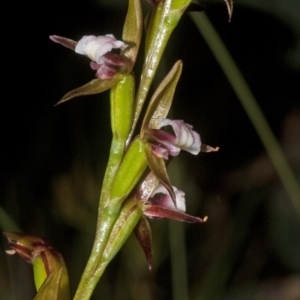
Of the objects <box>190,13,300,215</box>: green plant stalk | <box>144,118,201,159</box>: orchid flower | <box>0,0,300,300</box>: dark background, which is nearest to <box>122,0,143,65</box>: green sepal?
<box>144,118,201,159</box>: orchid flower

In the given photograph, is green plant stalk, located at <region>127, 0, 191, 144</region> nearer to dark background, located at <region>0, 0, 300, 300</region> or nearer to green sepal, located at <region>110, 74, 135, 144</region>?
green sepal, located at <region>110, 74, 135, 144</region>

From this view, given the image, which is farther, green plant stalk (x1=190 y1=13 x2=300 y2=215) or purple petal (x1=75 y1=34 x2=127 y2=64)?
green plant stalk (x1=190 y1=13 x2=300 y2=215)

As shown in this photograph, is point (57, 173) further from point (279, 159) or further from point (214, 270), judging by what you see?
point (279, 159)

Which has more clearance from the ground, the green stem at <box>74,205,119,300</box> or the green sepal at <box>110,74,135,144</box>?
the green sepal at <box>110,74,135,144</box>

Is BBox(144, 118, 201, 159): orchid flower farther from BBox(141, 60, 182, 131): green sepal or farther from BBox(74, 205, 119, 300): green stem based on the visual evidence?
BBox(74, 205, 119, 300): green stem

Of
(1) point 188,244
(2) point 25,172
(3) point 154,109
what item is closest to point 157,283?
(1) point 188,244

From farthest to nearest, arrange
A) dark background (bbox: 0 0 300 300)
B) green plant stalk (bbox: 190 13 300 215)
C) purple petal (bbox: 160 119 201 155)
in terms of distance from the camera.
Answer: dark background (bbox: 0 0 300 300) → green plant stalk (bbox: 190 13 300 215) → purple petal (bbox: 160 119 201 155)

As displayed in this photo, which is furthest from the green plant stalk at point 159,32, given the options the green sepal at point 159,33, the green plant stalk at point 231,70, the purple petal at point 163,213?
the green plant stalk at point 231,70

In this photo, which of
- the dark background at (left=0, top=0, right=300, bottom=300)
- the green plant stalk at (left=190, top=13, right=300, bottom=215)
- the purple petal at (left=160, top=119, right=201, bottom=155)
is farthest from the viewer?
the dark background at (left=0, top=0, right=300, bottom=300)
